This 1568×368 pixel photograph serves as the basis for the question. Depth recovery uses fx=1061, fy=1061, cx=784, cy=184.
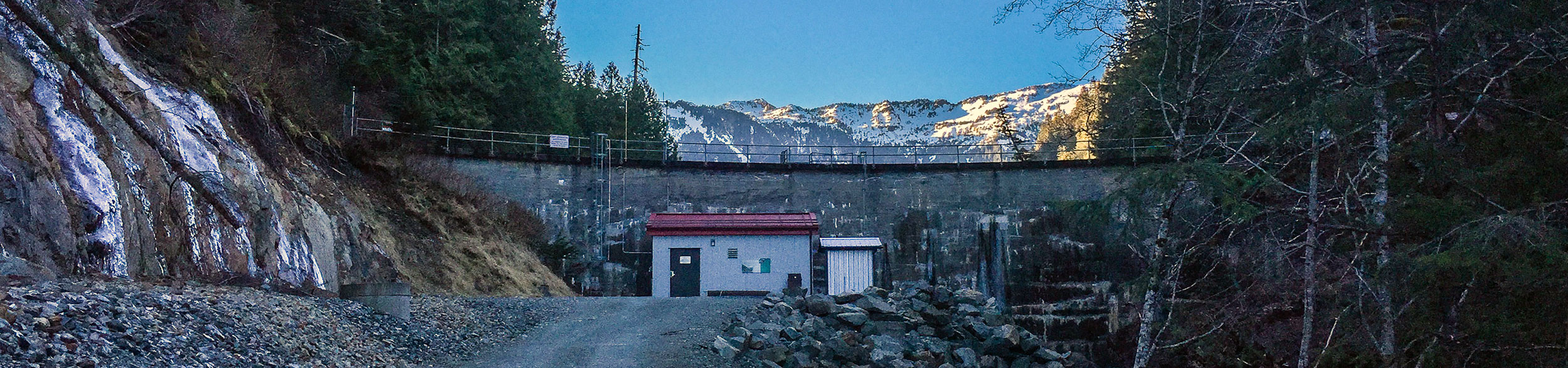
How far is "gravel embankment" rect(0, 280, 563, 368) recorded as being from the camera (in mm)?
8320

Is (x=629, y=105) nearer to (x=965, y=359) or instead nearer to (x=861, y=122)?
(x=965, y=359)

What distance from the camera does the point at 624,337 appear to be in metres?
15.6

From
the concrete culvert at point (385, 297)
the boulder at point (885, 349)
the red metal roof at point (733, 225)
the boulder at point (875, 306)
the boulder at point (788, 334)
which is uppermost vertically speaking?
the red metal roof at point (733, 225)

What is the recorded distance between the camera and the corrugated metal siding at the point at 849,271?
27188 mm

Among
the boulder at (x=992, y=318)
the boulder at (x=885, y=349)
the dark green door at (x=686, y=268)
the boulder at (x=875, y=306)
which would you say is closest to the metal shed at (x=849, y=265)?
the dark green door at (x=686, y=268)

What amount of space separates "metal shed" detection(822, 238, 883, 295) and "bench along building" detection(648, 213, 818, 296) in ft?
4.07

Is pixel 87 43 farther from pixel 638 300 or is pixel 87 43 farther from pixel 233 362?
pixel 638 300

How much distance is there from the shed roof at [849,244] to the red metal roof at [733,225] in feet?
3.07

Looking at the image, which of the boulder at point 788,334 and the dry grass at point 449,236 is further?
Result: the dry grass at point 449,236

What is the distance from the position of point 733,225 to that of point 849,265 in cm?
334

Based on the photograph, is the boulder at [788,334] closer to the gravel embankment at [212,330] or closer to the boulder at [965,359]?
the boulder at [965,359]

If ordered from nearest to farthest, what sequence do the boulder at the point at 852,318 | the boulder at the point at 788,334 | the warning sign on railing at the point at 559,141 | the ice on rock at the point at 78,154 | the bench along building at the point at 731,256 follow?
the ice on rock at the point at 78,154 < the boulder at the point at 788,334 < the boulder at the point at 852,318 < the bench along building at the point at 731,256 < the warning sign on railing at the point at 559,141

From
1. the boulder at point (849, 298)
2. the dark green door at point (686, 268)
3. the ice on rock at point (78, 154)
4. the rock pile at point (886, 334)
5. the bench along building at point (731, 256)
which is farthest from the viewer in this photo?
the dark green door at point (686, 268)

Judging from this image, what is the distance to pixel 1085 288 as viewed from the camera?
108 feet
